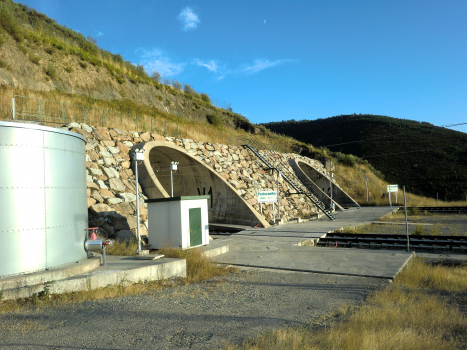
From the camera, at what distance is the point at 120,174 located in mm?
17391

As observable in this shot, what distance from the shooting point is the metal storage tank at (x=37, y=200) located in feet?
23.9

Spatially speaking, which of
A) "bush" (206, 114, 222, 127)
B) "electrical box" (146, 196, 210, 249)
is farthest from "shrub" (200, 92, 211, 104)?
"electrical box" (146, 196, 210, 249)

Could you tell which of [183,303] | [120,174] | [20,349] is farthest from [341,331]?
[120,174]

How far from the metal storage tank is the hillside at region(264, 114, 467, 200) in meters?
60.6

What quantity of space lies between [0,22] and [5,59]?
198 inches

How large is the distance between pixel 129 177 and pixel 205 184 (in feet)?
21.3

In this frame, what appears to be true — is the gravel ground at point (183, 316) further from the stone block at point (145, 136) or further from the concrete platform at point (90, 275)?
the stone block at point (145, 136)

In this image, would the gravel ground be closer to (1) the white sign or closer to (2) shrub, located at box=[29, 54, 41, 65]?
(1) the white sign

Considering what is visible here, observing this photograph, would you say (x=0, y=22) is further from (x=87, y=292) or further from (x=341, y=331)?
(x=341, y=331)

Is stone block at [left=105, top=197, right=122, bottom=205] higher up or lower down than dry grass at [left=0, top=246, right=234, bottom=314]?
higher up

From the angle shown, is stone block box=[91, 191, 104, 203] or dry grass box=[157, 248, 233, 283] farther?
stone block box=[91, 191, 104, 203]

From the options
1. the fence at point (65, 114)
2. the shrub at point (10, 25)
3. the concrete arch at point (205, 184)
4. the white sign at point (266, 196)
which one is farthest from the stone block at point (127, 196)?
the shrub at point (10, 25)

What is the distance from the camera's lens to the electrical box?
12.8 m

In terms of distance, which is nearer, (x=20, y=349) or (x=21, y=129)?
(x=20, y=349)
